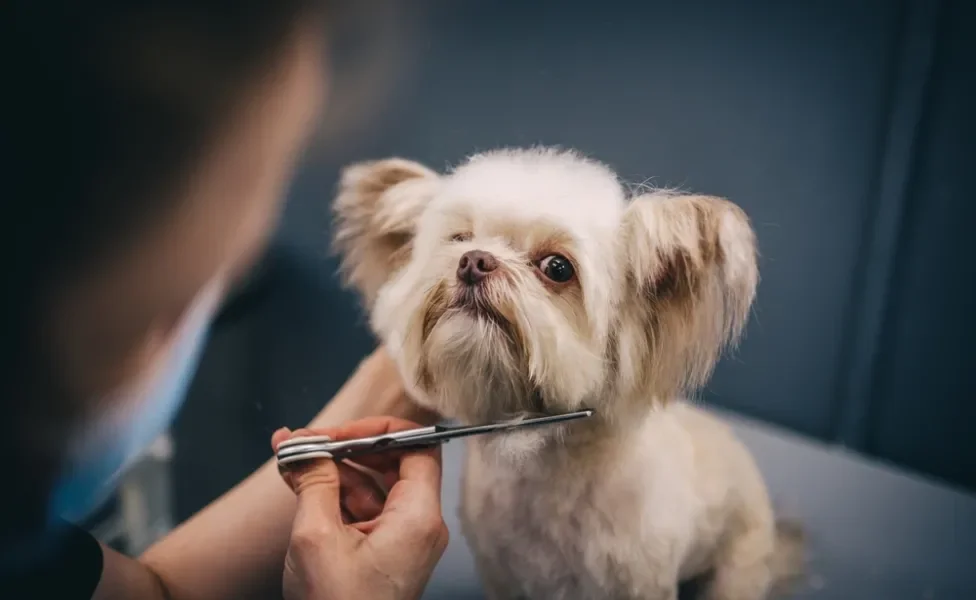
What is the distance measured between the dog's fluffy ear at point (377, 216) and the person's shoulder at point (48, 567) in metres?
0.29

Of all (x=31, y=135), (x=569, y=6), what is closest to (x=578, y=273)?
(x=569, y=6)

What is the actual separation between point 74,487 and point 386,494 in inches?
8.4

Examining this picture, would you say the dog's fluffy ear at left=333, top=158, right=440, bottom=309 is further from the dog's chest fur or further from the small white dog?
the dog's chest fur

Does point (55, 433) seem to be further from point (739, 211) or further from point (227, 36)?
point (739, 211)

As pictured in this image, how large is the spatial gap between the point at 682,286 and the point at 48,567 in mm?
473

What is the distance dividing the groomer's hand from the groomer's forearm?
0.04 m

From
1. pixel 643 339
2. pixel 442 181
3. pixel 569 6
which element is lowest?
pixel 643 339

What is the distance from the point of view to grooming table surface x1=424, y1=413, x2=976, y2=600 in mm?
604

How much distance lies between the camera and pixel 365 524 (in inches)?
21.1

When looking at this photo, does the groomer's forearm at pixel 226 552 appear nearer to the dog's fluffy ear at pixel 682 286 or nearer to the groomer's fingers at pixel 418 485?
the groomer's fingers at pixel 418 485

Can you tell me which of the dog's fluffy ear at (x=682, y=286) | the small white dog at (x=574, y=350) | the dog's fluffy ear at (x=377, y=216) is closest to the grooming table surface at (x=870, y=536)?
the small white dog at (x=574, y=350)

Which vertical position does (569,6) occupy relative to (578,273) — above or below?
above

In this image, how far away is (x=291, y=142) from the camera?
537 mm

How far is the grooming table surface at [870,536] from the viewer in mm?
604
